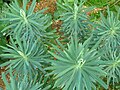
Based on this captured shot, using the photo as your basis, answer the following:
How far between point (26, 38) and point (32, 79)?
0.31 meters

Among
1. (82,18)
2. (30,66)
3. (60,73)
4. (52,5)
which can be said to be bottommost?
(60,73)

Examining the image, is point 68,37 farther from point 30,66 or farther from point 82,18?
point 30,66

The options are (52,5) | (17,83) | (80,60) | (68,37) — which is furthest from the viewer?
(52,5)

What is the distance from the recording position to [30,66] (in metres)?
2.12

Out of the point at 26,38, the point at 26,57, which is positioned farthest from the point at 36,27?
the point at 26,57

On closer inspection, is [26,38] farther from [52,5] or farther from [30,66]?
[52,5]

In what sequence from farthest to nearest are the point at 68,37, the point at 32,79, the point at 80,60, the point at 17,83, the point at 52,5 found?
the point at 52,5 < the point at 68,37 < the point at 32,79 < the point at 17,83 < the point at 80,60

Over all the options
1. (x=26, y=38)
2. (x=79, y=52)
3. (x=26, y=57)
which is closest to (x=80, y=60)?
(x=79, y=52)

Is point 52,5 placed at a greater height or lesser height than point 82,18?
greater

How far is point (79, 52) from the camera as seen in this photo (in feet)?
6.17

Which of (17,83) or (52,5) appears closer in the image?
(17,83)

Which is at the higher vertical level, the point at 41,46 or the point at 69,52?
the point at 41,46

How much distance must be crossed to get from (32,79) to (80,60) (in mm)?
519

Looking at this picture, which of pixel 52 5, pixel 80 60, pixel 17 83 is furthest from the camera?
pixel 52 5
